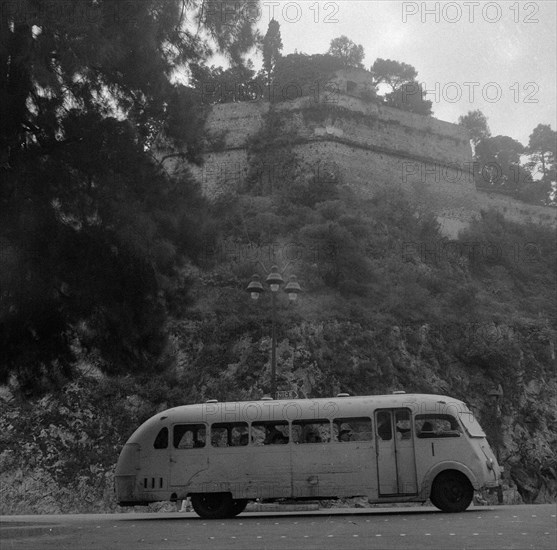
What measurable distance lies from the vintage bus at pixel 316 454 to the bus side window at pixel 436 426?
19mm

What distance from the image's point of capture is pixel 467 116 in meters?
75.8

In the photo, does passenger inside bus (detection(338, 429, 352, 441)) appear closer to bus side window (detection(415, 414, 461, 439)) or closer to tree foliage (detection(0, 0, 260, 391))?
bus side window (detection(415, 414, 461, 439))

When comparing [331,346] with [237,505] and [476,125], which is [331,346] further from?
[476,125]

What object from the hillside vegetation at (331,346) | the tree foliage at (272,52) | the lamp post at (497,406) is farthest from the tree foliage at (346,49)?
the lamp post at (497,406)

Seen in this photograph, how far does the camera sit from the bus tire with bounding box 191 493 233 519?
16547 millimetres

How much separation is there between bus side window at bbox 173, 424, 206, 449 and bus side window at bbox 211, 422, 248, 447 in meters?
0.24

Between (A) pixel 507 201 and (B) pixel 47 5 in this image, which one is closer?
(B) pixel 47 5

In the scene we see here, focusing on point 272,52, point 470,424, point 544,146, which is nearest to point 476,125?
point 544,146

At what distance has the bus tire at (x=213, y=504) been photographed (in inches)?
651

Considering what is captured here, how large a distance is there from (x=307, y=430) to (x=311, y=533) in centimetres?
466

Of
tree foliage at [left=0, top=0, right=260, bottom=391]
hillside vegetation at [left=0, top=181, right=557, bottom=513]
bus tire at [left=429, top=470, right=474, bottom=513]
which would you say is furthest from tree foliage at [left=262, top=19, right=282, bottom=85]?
bus tire at [left=429, top=470, right=474, bottom=513]

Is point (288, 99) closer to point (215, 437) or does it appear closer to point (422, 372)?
point (422, 372)

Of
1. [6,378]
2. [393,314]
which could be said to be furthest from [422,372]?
[6,378]

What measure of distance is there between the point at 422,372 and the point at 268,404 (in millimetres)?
17446
